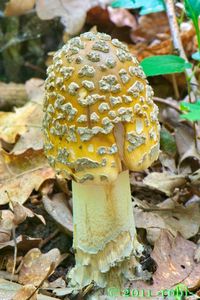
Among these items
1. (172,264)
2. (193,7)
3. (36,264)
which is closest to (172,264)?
(172,264)

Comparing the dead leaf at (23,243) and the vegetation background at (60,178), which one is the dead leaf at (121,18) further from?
the dead leaf at (23,243)

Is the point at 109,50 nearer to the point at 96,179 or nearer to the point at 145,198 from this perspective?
the point at 96,179

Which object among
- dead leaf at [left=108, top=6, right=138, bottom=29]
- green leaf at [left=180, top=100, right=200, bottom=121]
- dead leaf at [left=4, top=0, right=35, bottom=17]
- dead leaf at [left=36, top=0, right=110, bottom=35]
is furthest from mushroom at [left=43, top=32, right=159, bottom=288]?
dead leaf at [left=108, top=6, right=138, bottom=29]

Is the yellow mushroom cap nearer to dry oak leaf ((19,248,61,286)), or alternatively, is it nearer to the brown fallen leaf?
dry oak leaf ((19,248,61,286))

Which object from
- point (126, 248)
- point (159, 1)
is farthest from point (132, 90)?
point (159, 1)

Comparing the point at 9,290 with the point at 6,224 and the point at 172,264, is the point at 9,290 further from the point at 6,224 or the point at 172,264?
the point at 172,264

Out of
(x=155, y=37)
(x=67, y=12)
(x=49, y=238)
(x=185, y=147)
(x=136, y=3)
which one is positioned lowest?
(x=49, y=238)
